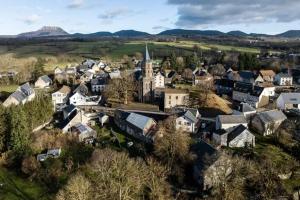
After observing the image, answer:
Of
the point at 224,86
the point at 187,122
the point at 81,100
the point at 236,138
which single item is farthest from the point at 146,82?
the point at 236,138

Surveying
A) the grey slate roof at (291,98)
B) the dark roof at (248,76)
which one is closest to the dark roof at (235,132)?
the grey slate roof at (291,98)

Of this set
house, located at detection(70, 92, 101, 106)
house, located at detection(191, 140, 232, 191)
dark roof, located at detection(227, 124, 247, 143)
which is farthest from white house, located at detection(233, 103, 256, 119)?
house, located at detection(70, 92, 101, 106)

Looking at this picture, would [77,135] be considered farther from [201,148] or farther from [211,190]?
[211,190]

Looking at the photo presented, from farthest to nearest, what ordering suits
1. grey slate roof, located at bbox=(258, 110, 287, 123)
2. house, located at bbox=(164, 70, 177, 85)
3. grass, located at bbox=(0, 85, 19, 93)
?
1. house, located at bbox=(164, 70, 177, 85)
2. grass, located at bbox=(0, 85, 19, 93)
3. grey slate roof, located at bbox=(258, 110, 287, 123)

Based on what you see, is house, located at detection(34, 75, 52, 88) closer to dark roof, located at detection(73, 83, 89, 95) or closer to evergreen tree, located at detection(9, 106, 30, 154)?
dark roof, located at detection(73, 83, 89, 95)

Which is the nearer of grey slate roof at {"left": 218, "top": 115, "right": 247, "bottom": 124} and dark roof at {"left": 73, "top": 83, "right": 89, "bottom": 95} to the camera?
grey slate roof at {"left": 218, "top": 115, "right": 247, "bottom": 124}

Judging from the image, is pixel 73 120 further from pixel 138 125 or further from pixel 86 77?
pixel 86 77

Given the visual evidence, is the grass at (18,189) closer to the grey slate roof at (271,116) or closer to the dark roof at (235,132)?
the dark roof at (235,132)
